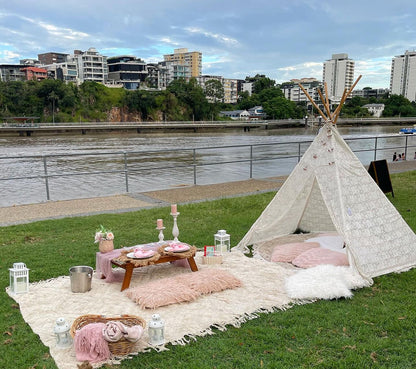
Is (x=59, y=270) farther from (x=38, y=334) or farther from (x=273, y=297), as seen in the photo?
(x=273, y=297)

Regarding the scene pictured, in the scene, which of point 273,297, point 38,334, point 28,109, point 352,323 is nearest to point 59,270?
point 38,334

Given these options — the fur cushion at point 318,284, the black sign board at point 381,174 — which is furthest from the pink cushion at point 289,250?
the black sign board at point 381,174

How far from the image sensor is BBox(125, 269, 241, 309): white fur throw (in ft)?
14.7

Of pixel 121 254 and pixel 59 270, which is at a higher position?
pixel 121 254

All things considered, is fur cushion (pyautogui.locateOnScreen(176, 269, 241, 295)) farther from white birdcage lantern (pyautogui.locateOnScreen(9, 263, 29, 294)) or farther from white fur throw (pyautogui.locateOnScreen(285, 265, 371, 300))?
white birdcage lantern (pyautogui.locateOnScreen(9, 263, 29, 294))

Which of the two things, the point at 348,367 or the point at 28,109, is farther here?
the point at 28,109

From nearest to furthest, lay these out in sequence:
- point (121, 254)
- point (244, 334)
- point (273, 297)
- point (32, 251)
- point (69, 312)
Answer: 1. point (244, 334)
2. point (69, 312)
3. point (273, 297)
4. point (121, 254)
5. point (32, 251)

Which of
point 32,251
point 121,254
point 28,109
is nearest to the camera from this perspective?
point 121,254

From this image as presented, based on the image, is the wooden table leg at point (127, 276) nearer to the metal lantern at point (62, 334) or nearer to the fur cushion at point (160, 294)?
the fur cushion at point (160, 294)

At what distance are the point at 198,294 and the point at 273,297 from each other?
83 cm

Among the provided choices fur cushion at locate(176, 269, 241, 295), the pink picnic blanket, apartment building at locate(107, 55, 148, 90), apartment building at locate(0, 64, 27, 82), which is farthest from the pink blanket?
apartment building at locate(0, 64, 27, 82)

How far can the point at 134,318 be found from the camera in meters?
3.77

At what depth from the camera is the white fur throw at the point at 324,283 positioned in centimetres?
462

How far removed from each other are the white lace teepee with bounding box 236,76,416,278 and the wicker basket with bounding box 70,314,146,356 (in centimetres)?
281
